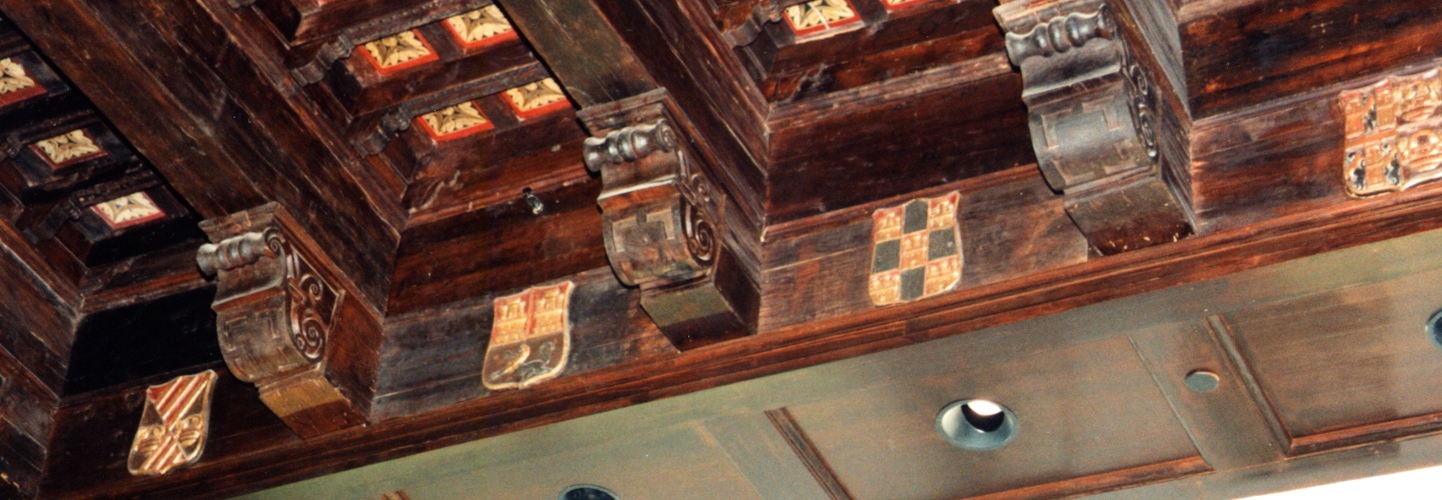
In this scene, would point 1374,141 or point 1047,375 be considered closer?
point 1374,141

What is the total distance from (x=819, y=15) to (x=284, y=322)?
145 cm

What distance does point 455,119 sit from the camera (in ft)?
14.4

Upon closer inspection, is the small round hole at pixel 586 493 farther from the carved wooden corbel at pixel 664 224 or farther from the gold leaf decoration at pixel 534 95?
the gold leaf decoration at pixel 534 95

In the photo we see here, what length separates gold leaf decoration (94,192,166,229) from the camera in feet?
15.1

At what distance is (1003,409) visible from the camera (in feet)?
12.4

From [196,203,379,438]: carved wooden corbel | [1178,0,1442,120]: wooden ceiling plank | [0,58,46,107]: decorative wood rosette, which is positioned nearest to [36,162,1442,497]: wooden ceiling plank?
[196,203,379,438]: carved wooden corbel

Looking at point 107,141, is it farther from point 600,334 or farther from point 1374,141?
point 1374,141

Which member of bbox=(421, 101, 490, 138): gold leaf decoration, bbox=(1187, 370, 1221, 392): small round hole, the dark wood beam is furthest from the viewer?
bbox=(421, 101, 490, 138): gold leaf decoration

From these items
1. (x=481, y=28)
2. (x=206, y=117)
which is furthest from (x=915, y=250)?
(x=206, y=117)

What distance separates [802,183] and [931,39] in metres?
0.46

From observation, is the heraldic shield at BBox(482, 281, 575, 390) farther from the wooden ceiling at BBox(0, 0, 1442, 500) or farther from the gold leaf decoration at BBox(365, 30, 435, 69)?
the gold leaf decoration at BBox(365, 30, 435, 69)

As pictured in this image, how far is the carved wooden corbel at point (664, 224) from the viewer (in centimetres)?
358

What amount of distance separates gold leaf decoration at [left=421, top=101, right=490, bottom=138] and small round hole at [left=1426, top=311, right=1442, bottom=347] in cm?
229

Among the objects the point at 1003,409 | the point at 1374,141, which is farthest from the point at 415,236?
the point at 1374,141
